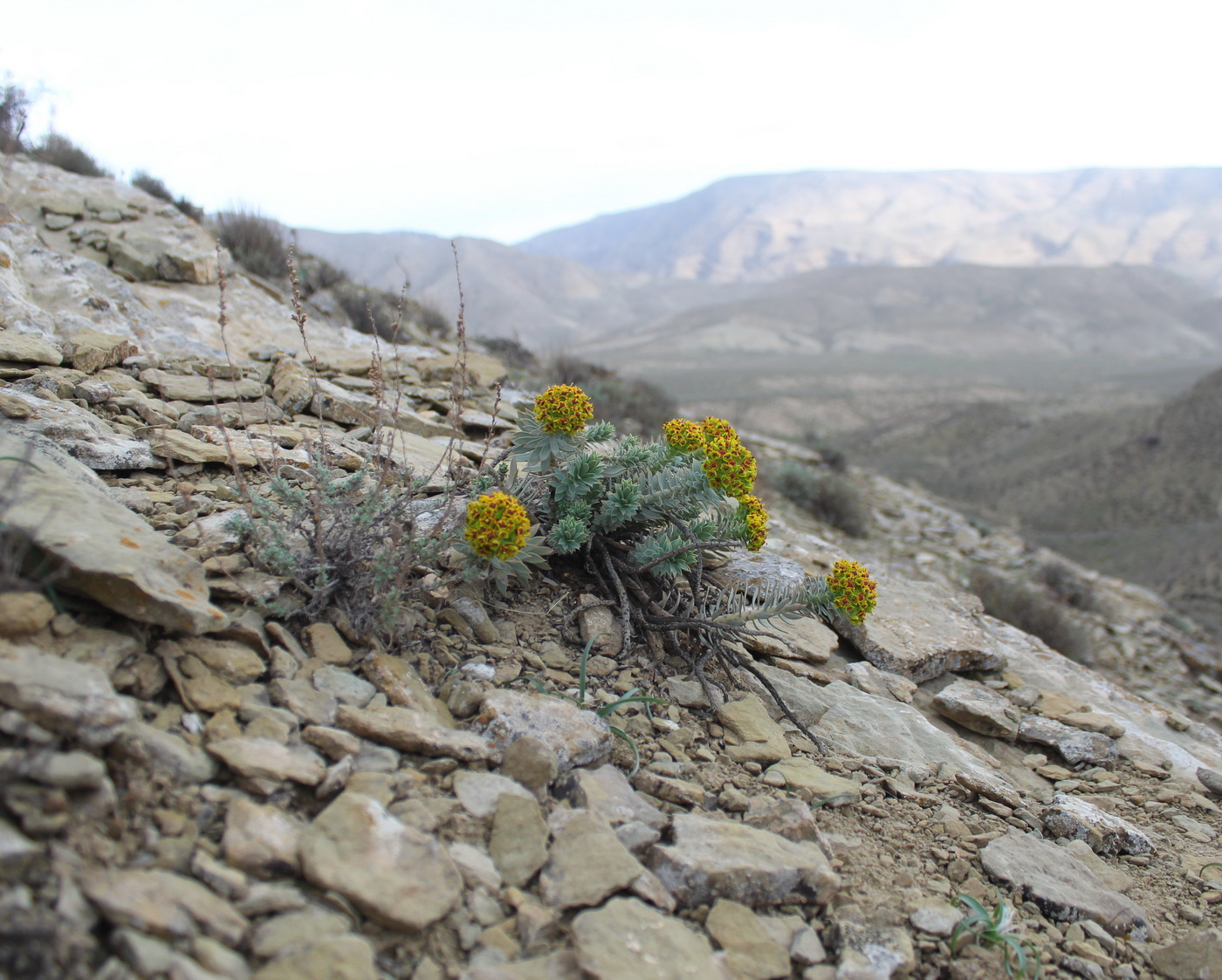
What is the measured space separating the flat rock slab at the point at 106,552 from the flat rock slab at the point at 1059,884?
2.61m

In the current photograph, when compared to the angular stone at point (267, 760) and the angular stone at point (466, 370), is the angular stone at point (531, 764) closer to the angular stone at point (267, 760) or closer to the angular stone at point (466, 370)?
the angular stone at point (267, 760)

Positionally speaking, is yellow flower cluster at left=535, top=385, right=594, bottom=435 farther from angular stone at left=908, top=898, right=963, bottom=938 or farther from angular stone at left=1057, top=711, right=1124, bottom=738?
angular stone at left=1057, top=711, right=1124, bottom=738

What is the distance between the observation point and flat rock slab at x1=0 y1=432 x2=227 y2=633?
190cm

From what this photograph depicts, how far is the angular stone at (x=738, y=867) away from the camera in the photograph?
76.0 inches

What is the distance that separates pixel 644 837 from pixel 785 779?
2.37 feet

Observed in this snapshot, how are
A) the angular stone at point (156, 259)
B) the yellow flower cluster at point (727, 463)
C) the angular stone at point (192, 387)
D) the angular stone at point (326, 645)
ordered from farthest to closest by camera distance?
the angular stone at point (156, 259) → the angular stone at point (192, 387) → the yellow flower cluster at point (727, 463) → the angular stone at point (326, 645)

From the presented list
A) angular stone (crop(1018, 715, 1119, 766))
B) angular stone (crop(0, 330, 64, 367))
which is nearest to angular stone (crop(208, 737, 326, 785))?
angular stone (crop(0, 330, 64, 367))

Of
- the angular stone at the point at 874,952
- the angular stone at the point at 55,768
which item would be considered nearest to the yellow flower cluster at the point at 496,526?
the angular stone at the point at 55,768

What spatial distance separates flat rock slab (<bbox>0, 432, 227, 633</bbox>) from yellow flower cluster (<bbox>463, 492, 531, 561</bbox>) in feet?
2.54

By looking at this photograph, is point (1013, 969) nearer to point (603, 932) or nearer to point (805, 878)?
point (805, 878)

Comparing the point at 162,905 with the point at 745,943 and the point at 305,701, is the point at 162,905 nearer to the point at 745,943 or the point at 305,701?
the point at 305,701

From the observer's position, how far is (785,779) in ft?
8.29

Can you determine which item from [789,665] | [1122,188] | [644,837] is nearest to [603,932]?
[644,837]

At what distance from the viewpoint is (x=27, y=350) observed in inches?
144
